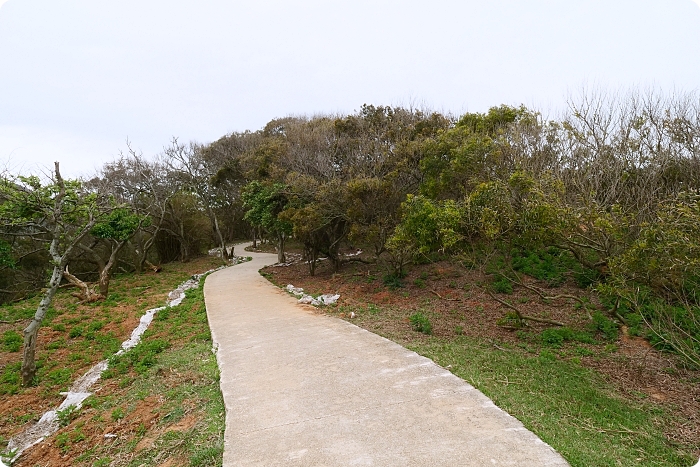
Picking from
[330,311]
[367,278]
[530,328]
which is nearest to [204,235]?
[367,278]

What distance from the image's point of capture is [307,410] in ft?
12.5

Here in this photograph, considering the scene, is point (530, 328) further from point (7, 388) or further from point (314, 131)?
point (314, 131)

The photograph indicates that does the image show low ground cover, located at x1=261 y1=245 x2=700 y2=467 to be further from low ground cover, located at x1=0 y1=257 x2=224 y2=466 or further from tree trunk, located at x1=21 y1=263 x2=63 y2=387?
tree trunk, located at x1=21 y1=263 x2=63 y2=387

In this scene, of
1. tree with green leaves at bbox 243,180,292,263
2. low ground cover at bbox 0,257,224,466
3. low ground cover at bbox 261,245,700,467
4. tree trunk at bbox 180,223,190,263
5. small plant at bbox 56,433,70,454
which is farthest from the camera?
tree trunk at bbox 180,223,190,263

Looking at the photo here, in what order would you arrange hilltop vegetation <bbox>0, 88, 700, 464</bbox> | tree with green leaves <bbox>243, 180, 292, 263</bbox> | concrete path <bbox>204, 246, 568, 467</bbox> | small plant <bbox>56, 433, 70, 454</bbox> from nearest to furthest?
concrete path <bbox>204, 246, 568, 467</bbox>
small plant <bbox>56, 433, 70, 454</bbox>
hilltop vegetation <bbox>0, 88, 700, 464</bbox>
tree with green leaves <bbox>243, 180, 292, 263</bbox>

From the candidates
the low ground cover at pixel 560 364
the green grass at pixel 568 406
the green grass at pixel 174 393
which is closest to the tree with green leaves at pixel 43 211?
the green grass at pixel 174 393

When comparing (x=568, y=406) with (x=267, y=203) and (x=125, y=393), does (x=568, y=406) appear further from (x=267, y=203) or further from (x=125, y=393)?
(x=267, y=203)

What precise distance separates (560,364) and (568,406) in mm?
1630

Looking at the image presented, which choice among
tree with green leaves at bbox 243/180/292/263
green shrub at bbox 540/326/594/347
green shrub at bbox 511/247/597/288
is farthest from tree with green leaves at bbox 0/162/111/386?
green shrub at bbox 511/247/597/288

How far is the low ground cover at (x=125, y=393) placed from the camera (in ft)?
12.0

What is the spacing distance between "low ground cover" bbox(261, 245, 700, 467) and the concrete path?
1.23 feet

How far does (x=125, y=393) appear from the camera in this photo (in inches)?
204

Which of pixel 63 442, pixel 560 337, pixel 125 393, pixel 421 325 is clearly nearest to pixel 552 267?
pixel 560 337

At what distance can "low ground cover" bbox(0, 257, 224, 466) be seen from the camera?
365 cm
